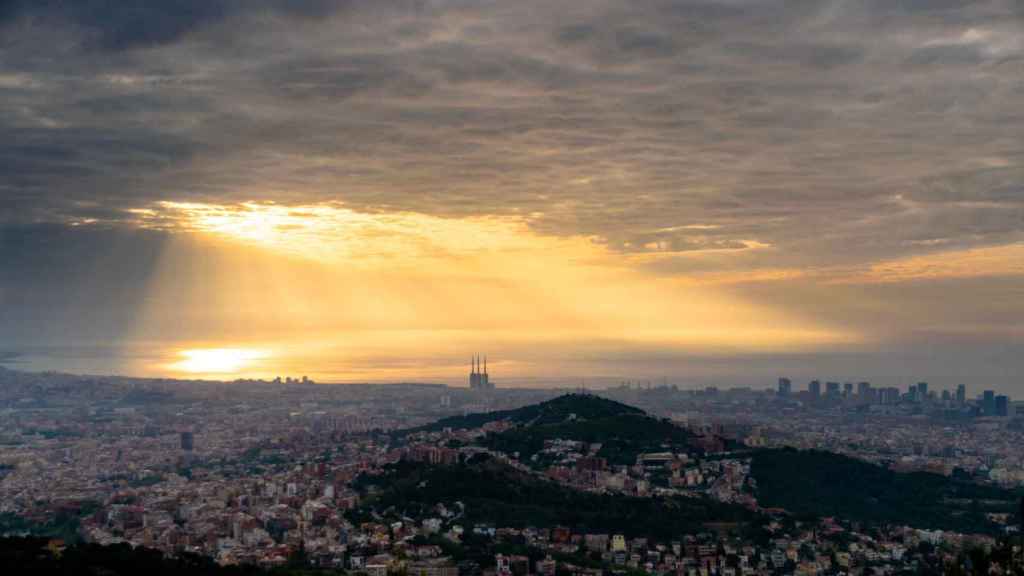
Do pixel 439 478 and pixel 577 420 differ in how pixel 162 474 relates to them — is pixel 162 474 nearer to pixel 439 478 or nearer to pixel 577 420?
pixel 439 478

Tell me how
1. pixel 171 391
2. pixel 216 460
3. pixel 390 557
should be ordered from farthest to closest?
1. pixel 171 391
2. pixel 216 460
3. pixel 390 557

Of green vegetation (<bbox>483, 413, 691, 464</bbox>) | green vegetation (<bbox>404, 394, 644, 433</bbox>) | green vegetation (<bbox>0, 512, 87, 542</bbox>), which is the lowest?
green vegetation (<bbox>0, 512, 87, 542</bbox>)

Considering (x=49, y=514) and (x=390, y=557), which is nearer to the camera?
(x=390, y=557)

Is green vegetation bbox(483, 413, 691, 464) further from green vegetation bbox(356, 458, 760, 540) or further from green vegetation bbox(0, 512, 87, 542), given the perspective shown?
green vegetation bbox(0, 512, 87, 542)

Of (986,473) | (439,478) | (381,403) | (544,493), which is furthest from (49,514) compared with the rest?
(381,403)

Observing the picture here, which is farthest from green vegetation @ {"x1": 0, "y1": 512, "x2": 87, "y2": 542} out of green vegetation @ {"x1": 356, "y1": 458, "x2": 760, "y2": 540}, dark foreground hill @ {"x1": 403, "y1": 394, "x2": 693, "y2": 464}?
dark foreground hill @ {"x1": 403, "y1": 394, "x2": 693, "y2": 464}

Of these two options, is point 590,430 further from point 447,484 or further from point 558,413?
point 447,484
